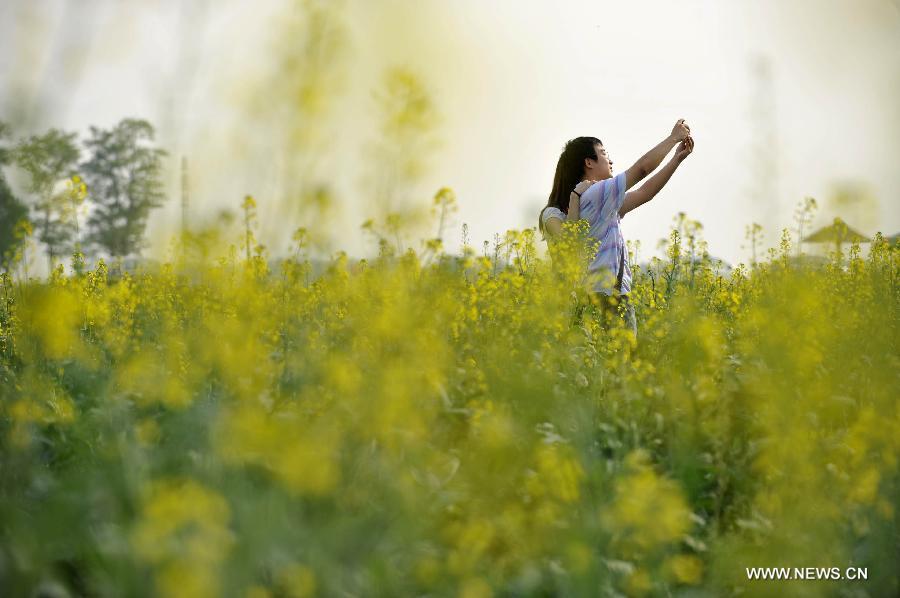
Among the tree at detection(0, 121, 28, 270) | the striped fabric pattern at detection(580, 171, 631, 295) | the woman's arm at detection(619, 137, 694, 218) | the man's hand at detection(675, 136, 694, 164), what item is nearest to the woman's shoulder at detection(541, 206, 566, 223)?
the striped fabric pattern at detection(580, 171, 631, 295)

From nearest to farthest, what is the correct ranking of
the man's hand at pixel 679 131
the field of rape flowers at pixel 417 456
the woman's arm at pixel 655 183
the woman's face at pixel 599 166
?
1. the field of rape flowers at pixel 417 456
2. the man's hand at pixel 679 131
3. the woman's arm at pixel 655 183
4. the woman's face at pixel 599 166

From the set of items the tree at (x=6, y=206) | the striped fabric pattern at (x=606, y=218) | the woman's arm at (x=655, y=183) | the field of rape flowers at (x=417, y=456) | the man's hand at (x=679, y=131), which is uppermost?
the man's hand at (x=679, y=131)

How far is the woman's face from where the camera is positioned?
519 cm

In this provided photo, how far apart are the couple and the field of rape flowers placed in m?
0.93

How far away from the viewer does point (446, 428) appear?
2.87 m

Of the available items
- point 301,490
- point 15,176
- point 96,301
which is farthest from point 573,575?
point 96,301

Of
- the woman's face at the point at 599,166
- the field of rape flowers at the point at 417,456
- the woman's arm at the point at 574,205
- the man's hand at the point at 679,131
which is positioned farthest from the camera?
the woman's face at the point at 599,166

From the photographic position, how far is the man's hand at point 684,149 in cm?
484

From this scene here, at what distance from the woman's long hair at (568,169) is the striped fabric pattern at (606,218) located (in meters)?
0.33

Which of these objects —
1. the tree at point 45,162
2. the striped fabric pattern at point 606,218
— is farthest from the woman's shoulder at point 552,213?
the tree at point 45,162

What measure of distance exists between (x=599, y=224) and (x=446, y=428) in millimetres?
2491

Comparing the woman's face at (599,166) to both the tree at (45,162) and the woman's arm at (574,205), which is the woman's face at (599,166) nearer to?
the woman's arm at (574,205)

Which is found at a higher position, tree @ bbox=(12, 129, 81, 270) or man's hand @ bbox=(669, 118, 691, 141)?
man's hand @ bbox=(669, 118, 691, 141)

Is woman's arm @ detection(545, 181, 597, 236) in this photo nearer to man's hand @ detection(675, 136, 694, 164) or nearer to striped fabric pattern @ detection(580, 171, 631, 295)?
striped fabric pattern @ detection(580, 171, 631, 295)
